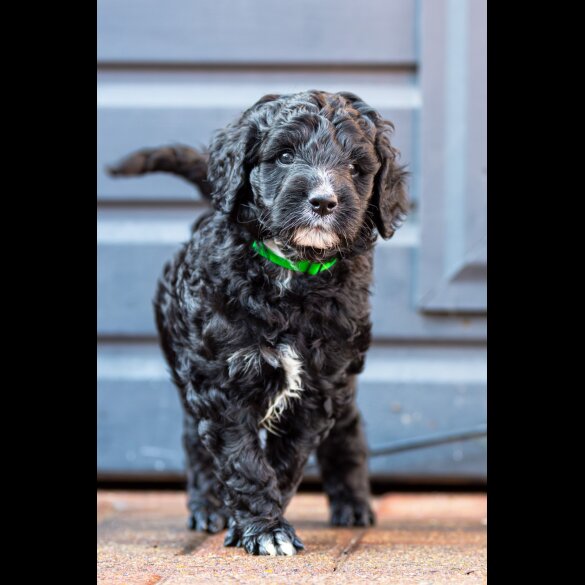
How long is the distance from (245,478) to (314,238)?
721 millimetres

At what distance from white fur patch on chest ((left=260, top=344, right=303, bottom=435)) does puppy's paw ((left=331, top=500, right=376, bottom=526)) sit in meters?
0.66

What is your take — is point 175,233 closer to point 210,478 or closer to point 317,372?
point 210,478

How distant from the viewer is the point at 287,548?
2.44 meters

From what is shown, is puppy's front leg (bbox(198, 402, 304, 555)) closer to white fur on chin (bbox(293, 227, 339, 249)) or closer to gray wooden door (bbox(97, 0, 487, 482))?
white fur on chin (bbox(293, 227, 339, 249))

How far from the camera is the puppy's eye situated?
2492mm

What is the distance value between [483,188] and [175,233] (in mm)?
1414

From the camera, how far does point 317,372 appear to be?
2.59 meters

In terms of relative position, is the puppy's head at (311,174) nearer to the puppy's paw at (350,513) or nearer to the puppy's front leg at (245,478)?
the puppy's front leg at (245,478)

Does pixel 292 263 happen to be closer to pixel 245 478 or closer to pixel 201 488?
pixel 245 478

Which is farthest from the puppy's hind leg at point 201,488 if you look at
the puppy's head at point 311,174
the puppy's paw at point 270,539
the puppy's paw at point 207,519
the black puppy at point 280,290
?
the puppy's head at point 311,174

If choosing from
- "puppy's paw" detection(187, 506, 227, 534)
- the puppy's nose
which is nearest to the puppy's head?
the puppy's nose
